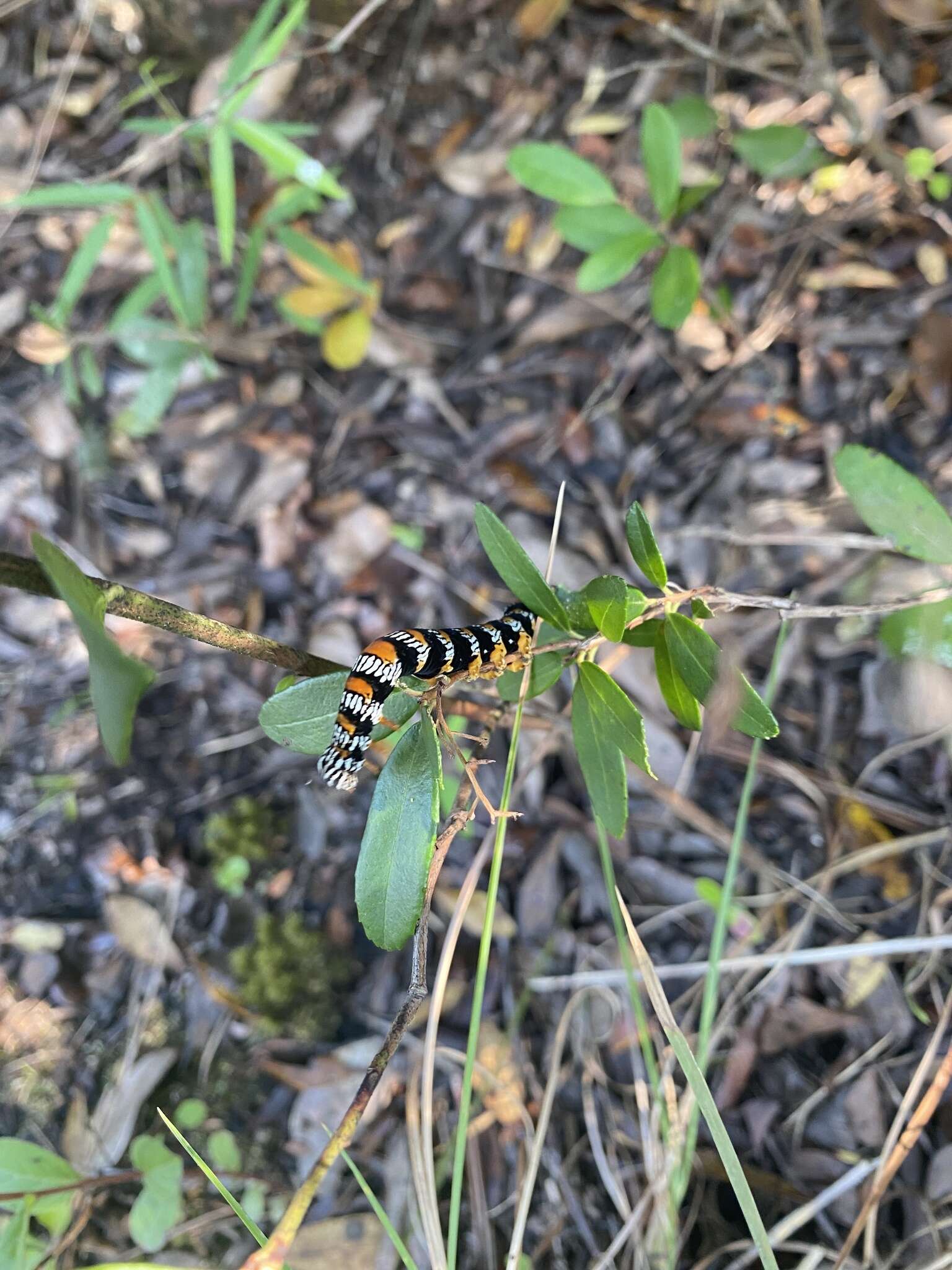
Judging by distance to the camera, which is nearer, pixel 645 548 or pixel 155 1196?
pixel 645 548

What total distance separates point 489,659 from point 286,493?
2.02 m

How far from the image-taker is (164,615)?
108cm

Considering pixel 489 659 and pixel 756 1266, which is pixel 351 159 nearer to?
pixel 489 659

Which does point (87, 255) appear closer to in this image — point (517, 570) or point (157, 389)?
point (157, 389)

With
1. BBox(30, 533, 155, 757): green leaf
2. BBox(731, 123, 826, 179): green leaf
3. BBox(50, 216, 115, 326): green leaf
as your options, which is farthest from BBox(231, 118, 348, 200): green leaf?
BBox(30, 533, 155, 757): green leaf

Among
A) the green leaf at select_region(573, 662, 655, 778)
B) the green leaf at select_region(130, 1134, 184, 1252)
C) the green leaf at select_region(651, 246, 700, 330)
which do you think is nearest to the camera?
the green leaf at select_region(573, 662, 655, 778)

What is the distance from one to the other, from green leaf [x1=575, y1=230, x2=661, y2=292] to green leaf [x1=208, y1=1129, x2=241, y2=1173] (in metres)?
2.63

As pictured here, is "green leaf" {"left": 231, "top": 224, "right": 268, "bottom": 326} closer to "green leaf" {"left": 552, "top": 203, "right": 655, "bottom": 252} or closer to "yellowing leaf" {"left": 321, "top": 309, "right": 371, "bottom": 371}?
"yellowing leaf" {"left": 321, "top": 309, "right": 371, "bottom": 371}

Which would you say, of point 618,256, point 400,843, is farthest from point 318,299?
point 400,843

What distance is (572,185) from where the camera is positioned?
2303mm

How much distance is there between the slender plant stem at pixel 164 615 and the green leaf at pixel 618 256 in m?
1.47

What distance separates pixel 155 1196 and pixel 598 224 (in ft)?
8.84

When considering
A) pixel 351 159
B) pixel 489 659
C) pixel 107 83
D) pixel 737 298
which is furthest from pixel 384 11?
pixel 489 659

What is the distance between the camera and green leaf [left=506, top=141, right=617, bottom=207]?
2303 mm
